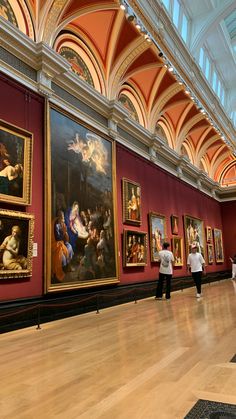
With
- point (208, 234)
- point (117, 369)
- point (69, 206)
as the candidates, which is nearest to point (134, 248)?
point (69, 206)

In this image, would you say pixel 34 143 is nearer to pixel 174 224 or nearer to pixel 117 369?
pixel 117 369

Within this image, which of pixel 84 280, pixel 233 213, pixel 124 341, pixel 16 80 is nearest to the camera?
pixel 124 341

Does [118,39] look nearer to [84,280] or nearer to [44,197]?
[44,197]

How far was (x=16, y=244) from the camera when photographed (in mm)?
6910

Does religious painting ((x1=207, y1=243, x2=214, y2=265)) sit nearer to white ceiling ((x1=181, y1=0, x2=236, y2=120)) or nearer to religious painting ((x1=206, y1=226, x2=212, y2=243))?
religious painting ((x1=206, y1=226, x2=212, y2=243))

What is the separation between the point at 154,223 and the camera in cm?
1328

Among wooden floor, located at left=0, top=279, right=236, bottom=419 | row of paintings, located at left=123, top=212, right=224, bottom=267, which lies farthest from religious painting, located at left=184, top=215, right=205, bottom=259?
wooden floor, located at left=0, top=279, right=236, bottom=419

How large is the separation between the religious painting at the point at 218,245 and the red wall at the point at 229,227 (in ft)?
3.39

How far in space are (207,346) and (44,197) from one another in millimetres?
4749

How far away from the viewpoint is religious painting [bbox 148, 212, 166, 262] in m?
12.9

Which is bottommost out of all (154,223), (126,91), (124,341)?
(124,341)

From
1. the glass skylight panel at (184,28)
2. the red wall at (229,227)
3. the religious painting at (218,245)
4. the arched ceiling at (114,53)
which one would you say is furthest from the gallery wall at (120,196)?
the glass skylight panel at (184,28)

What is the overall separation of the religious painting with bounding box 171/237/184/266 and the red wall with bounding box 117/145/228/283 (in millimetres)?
268

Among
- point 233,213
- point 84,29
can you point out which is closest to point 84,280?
point 84,29
